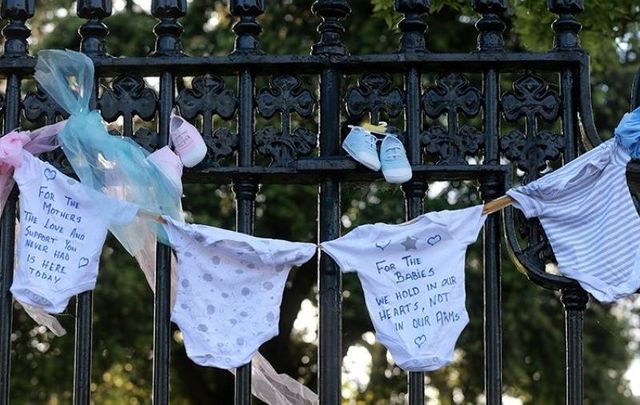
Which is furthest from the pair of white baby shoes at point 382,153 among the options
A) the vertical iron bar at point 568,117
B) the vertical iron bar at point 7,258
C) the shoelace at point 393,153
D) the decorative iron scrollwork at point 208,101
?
the vertical iron bar at point 7,258

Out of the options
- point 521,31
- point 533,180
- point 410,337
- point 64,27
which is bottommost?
point 410,337

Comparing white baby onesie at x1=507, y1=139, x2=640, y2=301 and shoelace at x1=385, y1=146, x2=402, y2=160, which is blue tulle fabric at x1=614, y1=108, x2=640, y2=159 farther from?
shoelace at x1=385, y1=146, x2=402, y2=160

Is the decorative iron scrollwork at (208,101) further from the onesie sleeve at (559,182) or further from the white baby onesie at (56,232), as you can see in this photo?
the onesie sleeve at (559,182)

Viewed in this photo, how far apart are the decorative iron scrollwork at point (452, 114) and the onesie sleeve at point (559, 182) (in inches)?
8.8

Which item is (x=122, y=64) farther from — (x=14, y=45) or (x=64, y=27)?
(x=64, y=27)

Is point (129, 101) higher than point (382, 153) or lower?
higher

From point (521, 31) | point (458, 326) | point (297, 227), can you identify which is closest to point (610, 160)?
point (458, 326)

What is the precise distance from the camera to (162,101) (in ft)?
13.7

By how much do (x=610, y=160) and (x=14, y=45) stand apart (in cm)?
215

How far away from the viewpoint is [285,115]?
164 inches

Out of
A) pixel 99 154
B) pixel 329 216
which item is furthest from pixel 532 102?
pixel 99 154

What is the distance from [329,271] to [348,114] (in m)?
0.56

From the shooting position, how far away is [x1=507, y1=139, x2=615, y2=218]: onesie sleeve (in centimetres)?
403

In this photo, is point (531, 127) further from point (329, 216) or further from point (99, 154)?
point (99, 154)
